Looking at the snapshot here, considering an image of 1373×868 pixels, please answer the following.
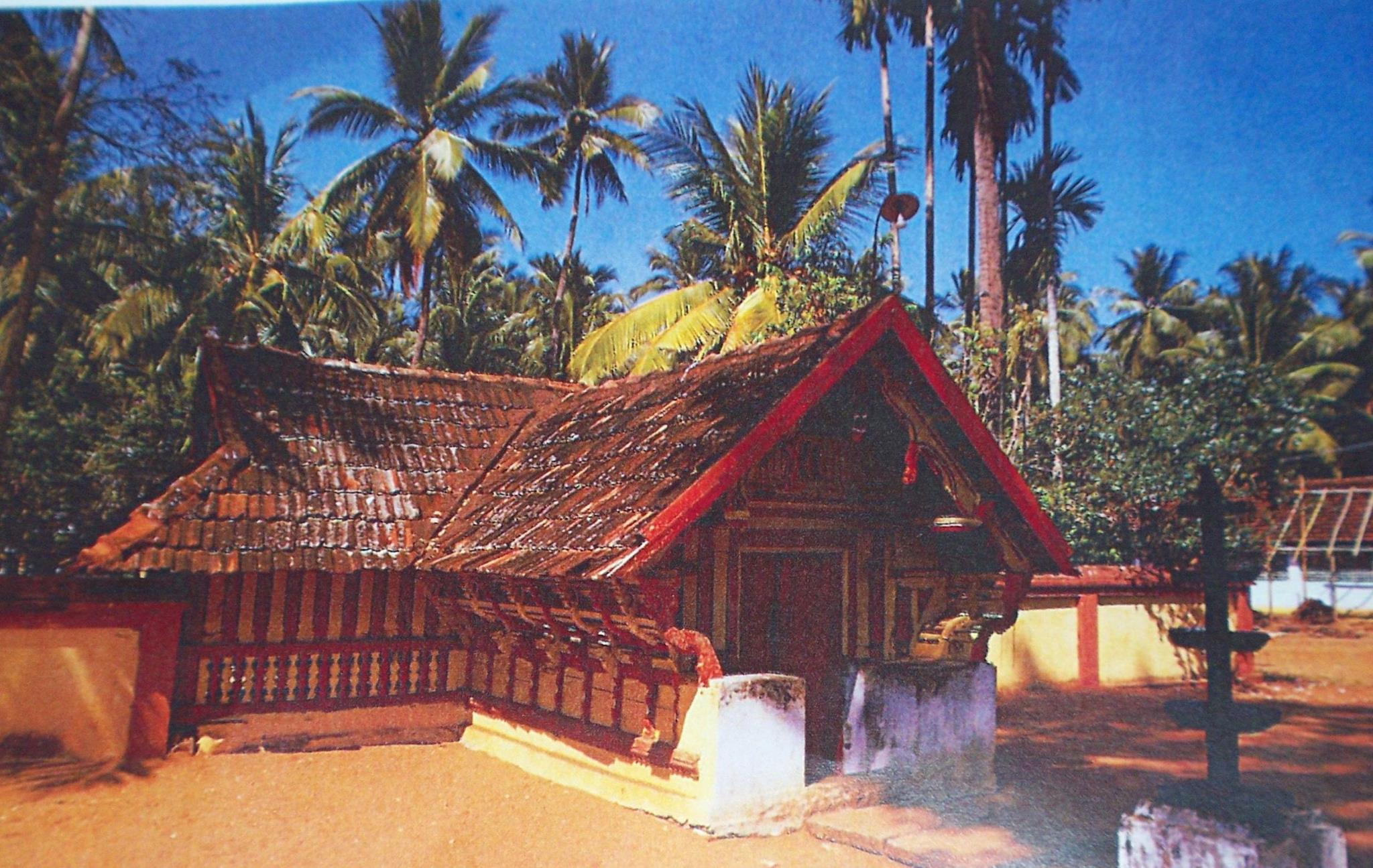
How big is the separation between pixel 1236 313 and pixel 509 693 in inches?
208

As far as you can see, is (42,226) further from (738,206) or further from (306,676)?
(738,206)

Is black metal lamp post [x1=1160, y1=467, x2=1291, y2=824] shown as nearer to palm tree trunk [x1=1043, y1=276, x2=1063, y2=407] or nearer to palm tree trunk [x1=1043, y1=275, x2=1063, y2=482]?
palm tree trunk [x1=1043, y1=276, x2=1063, y2=407]

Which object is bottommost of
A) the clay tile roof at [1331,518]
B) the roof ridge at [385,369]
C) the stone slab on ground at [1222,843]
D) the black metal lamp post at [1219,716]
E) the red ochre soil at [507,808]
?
the red ochre soil at [507,808]

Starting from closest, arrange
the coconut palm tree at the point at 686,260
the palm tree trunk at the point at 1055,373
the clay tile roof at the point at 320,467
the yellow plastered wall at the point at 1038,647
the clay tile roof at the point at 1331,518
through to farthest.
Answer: the clay tile roof at the point at 1331,518 → the clay tile roof at the point at 320,467 → the palm tree trunk at the point at 1055,373 → the yellow plastered wall at the point at 1038,647 → the coconut palm tree at the point at 686,260

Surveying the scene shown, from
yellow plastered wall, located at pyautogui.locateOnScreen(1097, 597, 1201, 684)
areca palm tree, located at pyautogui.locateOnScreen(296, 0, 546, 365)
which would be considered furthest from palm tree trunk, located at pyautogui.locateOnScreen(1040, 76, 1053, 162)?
areca palm tree, located at pyautogui.locateOnScreen(296, 0, 546, 365)

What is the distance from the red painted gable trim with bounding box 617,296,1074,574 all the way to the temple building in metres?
0.02

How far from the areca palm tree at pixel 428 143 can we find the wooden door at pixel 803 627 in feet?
28.7

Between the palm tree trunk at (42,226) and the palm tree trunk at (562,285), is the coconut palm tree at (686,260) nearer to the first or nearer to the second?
the palm tree trunk at (562,285)

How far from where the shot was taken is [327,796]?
222 inches

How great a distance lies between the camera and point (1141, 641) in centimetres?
984

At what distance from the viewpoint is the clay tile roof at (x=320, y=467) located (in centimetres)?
605

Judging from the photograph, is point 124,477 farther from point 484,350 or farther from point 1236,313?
point 484,350

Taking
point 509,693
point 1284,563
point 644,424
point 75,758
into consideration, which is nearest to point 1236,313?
point 1284,563

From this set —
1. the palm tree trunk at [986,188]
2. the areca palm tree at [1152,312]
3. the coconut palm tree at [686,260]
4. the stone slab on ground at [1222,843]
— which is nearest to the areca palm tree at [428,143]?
the coconut palm tree at [686,260]
